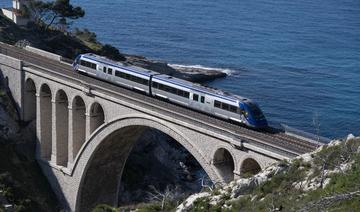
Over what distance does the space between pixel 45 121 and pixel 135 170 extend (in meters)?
9.64

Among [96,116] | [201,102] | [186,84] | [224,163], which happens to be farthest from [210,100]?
[96,116]

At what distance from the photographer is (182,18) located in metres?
133

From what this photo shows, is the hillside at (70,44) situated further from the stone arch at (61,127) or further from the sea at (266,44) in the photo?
the stone arch at (61,127)

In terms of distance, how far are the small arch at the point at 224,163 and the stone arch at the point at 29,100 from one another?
23.2 m

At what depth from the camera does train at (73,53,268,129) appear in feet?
131

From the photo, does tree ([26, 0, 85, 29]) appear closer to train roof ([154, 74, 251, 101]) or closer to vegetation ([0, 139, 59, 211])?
vegetation ([0, 139, 59, 211])

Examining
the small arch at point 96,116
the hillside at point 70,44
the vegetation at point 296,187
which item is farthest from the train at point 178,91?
the hillside at point 70,44

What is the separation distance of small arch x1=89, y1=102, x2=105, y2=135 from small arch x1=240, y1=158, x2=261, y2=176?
15.6 metres

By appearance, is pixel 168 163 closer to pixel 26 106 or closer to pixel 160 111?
pixel 26 106

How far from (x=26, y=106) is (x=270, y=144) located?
1130 inches

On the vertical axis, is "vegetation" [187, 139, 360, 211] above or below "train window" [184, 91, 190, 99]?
below

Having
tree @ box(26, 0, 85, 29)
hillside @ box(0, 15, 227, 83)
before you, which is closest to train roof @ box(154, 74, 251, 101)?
hillside @ box(0, 15, 227, 83)

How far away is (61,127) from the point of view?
177 ft

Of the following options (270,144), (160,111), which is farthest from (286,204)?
(160,111)
